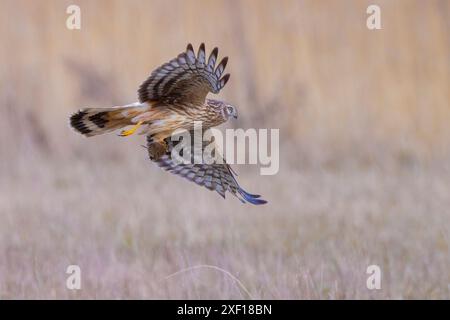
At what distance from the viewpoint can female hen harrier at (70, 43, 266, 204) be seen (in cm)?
692

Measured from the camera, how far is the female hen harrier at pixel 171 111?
6918mm

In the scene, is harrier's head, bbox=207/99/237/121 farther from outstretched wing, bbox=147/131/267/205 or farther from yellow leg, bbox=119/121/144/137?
yellow leg, bbox=119/121/144/137

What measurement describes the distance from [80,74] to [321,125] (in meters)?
2.15

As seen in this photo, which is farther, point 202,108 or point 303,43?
point 303,43

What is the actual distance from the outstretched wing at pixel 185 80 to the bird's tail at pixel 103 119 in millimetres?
79

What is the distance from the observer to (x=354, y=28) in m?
13.1

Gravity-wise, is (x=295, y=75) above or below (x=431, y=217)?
above

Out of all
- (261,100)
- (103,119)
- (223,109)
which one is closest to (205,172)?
(223,109)

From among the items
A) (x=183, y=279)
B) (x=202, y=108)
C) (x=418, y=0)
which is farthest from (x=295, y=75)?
(x=202, y=108)

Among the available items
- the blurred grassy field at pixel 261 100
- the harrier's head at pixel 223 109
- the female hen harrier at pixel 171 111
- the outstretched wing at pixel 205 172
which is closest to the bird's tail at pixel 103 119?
the female hen harrier at pixel 171 111

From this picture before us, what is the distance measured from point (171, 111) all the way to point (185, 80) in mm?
161

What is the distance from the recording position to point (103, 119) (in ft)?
23.3

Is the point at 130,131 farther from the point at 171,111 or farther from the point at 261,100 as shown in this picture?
the point at 261,100
